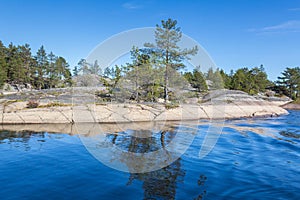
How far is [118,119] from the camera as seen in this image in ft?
74.7

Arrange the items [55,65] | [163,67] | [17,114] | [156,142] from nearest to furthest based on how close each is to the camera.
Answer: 1. [156,142]
2. [17,114]
3. [163,67]
4. [55,65]

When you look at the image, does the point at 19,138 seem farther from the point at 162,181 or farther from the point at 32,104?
the point at 162,181

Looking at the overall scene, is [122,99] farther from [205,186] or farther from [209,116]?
[205,186]

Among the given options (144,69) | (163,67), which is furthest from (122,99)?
(163,67)

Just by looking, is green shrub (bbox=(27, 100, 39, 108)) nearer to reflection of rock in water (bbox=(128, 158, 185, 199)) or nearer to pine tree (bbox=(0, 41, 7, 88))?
reflection of rock in water (bbox=(128, 158, 185, 199))

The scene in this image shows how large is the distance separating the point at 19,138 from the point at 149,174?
34.2 feet

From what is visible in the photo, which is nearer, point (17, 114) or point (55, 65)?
point (17, 114)

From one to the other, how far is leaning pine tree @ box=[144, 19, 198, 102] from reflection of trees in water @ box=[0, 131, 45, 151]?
19.1 metres

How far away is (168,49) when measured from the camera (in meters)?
31.0

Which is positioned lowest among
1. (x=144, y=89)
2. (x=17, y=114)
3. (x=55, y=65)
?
(x=17, y=114)

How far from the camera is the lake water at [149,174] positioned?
259 inches

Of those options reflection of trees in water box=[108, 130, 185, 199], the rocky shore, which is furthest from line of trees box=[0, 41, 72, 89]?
reflection of trees in water box=[108, 130, 185, 199]

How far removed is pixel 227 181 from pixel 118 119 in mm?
16445

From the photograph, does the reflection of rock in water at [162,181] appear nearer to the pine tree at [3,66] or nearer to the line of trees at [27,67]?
the pine tree at [3,66]
